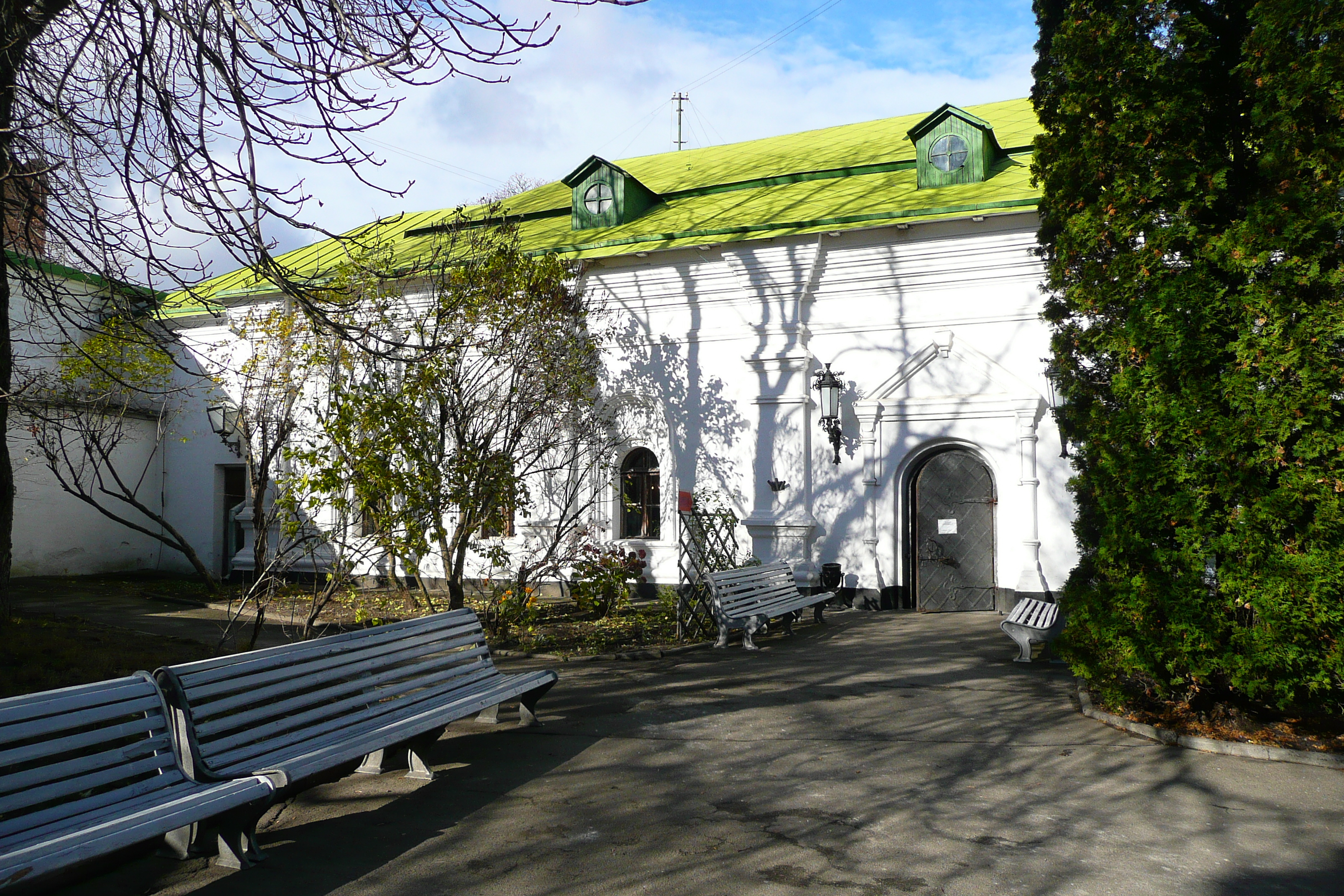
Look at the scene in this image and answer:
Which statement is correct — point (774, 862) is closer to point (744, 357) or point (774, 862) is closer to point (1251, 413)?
point (1251, 413)

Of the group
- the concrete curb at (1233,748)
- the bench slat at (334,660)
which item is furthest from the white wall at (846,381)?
the bench slat at (334,660)

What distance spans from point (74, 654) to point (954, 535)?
1103 cm

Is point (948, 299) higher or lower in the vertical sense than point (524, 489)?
higher

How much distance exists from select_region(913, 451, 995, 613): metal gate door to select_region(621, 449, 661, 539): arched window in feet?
14.1

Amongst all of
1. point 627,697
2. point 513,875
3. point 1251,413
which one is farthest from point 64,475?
point 1251,413

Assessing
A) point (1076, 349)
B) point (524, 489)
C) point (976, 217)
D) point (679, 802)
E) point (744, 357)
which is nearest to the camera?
point (679, 802)

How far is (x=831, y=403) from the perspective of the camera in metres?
13.9

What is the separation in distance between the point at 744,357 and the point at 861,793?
10122 millimetres

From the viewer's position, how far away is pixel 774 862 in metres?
4.04

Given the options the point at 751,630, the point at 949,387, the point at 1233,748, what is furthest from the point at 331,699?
the point at 949,387

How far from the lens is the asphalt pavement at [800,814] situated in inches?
152

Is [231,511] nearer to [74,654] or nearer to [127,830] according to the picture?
[74,654]

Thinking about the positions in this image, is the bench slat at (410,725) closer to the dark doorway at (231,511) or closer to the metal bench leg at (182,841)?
the metal bench leg at (182,841)

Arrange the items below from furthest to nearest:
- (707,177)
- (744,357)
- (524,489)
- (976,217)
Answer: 1. (707,177)
2. (744,357)
3. (976,217)
4. (524,489)
